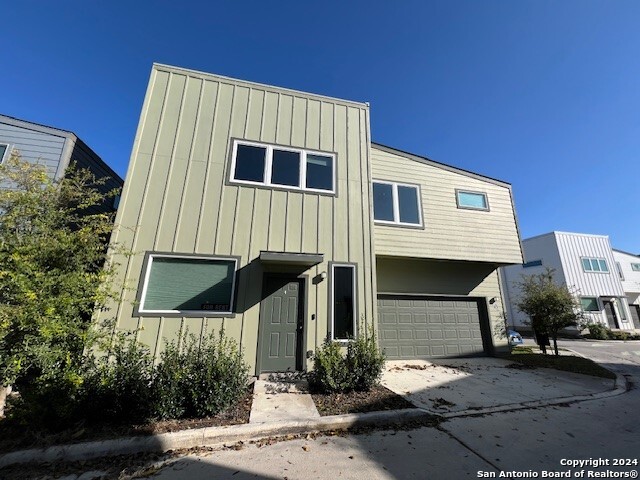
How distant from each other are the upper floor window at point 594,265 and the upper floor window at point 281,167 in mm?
25969

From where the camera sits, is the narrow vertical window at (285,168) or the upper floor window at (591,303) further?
the upper floor window at (591,303)

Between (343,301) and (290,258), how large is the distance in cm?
177

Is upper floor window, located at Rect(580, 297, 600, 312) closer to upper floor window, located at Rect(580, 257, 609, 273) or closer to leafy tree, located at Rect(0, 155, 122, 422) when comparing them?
upper floor window, located at Rect(580, 257, 609, 273)

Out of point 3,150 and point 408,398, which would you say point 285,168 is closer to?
point 408,398

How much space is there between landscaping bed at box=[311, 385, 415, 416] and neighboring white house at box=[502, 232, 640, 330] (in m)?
21.4

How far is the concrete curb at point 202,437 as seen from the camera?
Result: 10.2ft

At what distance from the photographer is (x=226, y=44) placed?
8.73m

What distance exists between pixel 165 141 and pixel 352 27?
6.15 m

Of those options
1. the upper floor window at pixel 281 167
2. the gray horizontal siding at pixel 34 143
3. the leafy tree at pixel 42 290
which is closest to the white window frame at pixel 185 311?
the leafy tree at pixel 42 290

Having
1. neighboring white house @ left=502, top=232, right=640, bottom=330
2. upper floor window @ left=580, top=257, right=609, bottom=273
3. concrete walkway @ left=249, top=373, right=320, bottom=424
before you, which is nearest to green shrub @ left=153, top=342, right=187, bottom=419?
concrete walkway @ left=249, top=373, right=320, bottom=424

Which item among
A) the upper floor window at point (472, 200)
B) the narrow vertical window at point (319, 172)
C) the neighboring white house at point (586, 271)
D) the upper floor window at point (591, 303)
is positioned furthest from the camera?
the neighboring white house at point (586, 271)

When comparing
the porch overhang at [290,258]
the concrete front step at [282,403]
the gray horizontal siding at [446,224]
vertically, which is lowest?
the concrete front step at [282,403]

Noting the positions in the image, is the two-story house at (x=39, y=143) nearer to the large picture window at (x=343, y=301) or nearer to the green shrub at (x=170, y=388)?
the green shrub at (x=170, y=388)

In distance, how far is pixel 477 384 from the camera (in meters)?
6.05
